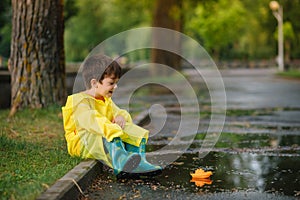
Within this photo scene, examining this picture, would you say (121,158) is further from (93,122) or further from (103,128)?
(93,122)

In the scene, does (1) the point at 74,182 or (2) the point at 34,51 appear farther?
(2) the point at 34,51

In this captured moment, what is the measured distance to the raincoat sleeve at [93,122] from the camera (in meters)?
5.88

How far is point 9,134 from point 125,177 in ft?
9.55

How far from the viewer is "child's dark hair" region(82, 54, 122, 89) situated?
631 cm

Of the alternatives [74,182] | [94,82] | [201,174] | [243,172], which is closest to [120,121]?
[94,82]

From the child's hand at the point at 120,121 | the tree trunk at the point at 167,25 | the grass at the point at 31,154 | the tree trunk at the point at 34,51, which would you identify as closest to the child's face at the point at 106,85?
the child's hand at the point at 120,121

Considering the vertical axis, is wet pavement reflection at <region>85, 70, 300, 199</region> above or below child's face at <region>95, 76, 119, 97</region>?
below

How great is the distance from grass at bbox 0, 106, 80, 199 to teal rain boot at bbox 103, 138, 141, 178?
0.44 meters

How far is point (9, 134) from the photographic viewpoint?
8.41 metres

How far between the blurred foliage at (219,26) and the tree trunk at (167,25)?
21.3ft

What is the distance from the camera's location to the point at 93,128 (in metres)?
6.04

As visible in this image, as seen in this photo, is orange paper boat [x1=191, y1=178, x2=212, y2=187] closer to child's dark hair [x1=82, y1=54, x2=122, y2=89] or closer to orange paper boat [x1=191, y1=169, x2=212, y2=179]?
orange paper boat [x1=191, y1=169, x2=212, y2=179]

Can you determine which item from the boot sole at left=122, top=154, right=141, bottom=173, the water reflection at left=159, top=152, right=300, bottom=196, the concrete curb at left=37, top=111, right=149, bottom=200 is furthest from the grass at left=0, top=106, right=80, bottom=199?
the water reflection at left=159, top=152, right=300, bottom=196

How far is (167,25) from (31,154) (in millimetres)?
25661
